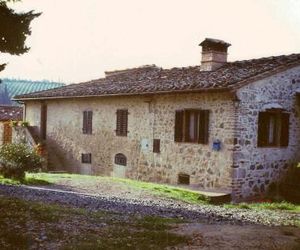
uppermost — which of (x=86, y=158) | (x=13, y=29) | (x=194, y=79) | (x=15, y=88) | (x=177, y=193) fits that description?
(x=15, y=88)

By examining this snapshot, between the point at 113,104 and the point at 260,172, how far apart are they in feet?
22.8

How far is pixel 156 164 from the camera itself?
16.4m

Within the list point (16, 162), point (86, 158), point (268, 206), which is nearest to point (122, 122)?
point (86, 158)

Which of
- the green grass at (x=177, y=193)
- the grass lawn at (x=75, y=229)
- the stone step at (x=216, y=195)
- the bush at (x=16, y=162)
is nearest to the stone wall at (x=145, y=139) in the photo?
the stone step at (x=216, y=195)

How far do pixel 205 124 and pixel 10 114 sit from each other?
19552 millimetres

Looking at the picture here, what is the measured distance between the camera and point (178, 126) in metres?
15.6

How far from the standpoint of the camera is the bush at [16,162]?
14.3m

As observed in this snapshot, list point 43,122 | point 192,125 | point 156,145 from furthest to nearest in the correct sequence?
point 43,122 < point 156,145 < point 192,125

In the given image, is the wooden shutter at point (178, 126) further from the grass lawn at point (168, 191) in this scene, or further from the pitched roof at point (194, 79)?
the grass lawn at point (168, 191)

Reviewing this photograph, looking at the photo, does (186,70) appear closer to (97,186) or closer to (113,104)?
(113,104)

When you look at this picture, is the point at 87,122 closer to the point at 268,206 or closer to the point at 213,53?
the point at 213,53

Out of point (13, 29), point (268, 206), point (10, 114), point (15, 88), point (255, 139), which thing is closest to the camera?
point (13, 29)

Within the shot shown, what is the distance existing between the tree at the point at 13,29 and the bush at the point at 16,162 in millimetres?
5676

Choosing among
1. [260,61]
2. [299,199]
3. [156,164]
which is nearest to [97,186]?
[156,164]
